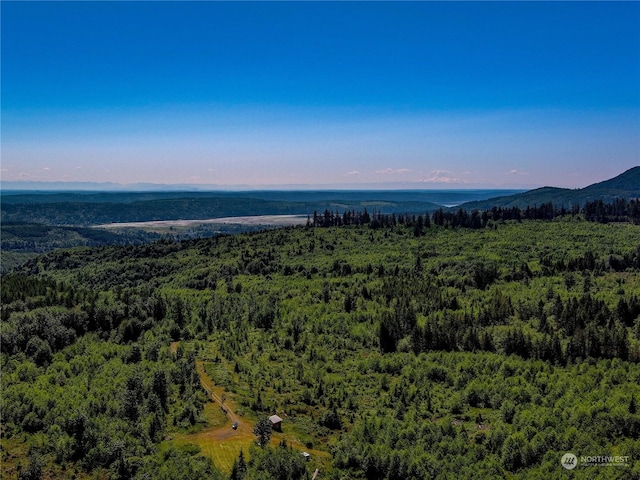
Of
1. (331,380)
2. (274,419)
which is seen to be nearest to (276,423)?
(274,419)

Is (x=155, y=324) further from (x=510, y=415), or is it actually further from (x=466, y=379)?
(x=510, y=415)

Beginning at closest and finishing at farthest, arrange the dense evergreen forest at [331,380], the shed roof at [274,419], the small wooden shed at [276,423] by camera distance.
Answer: the dense evergreen forest at [331,380], the small wooden shed at [276,423], the shed roof at [274,419]

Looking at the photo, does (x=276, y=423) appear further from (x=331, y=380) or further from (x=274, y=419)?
(x=331, y=380)

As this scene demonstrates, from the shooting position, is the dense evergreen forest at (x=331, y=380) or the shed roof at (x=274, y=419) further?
the shed roof at (x=274, y=419)

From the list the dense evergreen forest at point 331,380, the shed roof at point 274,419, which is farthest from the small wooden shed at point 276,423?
the dense evergreen forest at point 331,380

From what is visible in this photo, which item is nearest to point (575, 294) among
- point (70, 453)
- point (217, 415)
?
point (217, 415)

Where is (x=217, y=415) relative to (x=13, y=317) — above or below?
below

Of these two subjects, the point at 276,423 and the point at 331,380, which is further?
the point at 331,380

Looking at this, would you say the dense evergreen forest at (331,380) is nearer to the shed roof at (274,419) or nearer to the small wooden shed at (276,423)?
the small wooden shed at (276,423)
